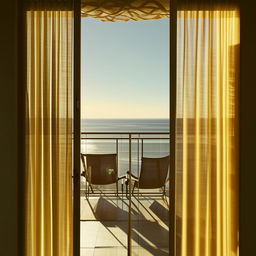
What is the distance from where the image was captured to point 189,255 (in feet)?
9.11

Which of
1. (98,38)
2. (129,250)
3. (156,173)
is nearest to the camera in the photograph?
(129,250)

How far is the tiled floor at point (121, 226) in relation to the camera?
3723 mm

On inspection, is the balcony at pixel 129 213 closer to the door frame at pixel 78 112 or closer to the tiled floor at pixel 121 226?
the tiled floor at pixel 121 226

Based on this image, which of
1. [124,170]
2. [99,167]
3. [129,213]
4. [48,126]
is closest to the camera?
[48,126]

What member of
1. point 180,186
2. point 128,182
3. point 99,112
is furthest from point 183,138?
point 99,112

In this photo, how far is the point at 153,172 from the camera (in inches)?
173

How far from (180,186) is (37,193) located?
4.03ft

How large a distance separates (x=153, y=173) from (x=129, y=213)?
Result: 0.63 meters

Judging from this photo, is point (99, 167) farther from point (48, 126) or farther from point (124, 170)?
point (48, 126)

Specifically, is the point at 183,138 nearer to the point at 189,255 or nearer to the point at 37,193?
the point at 189,255

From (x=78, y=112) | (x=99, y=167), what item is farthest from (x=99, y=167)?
(x=78, y=112)

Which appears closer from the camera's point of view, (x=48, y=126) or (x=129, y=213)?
(x=48, y=126)

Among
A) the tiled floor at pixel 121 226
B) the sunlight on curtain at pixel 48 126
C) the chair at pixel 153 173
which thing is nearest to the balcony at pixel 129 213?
the tiled floor at pixel 121 226
